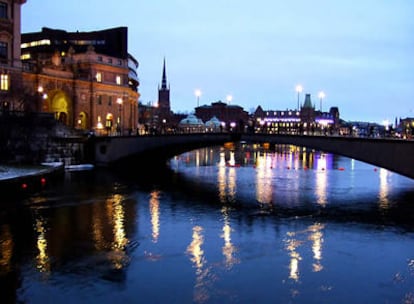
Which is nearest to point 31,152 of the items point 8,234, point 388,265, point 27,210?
point 27,210

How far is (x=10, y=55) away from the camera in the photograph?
84250mm

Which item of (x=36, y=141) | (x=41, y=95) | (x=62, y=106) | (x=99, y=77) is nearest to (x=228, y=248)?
(x=36, y=141)

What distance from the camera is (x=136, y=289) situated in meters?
22.5

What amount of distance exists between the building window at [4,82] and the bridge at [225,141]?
18.2 metres

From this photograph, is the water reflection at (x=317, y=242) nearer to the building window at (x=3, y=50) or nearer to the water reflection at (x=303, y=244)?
the water reflection at (x=303, y=244)

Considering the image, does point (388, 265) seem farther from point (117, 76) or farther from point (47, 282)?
point (117, 76)

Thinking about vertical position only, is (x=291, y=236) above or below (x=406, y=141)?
below

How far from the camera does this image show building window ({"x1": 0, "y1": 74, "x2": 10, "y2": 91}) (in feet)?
278

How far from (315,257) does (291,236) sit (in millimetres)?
4831

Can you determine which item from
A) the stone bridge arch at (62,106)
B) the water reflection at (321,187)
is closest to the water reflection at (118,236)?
the water reflection at (321,187)

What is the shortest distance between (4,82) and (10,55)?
14.8 feet

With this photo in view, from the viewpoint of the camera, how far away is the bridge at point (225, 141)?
4797 cm

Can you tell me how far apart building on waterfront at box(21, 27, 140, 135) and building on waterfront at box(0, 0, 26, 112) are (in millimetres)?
4297

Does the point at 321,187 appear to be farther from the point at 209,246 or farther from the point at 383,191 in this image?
the point at 209,246
